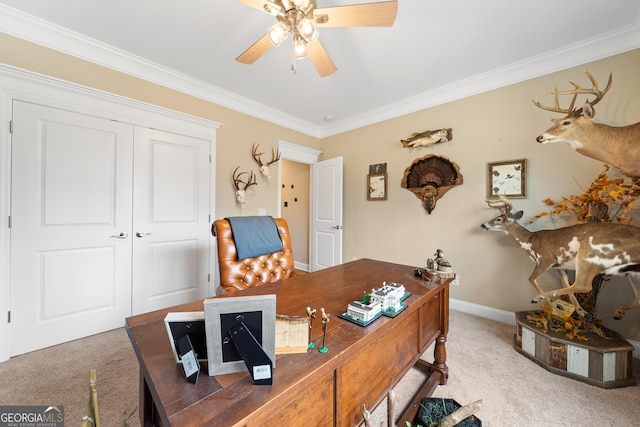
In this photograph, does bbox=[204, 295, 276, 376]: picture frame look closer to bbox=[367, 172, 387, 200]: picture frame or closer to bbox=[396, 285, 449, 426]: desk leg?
bbox=[396, 285, 449, 426]: desk leg

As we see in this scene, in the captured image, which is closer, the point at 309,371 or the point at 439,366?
the point at 309,371

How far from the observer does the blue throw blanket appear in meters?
1.77

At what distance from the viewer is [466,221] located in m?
2.71

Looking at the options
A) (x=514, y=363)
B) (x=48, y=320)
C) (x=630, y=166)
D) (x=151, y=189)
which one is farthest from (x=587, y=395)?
(x=48, y=320)

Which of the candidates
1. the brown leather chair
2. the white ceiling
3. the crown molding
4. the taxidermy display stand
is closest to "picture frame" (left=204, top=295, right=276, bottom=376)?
the brown leather chair

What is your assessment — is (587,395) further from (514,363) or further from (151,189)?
(151,189)

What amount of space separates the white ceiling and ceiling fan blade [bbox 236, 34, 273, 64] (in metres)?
0.36

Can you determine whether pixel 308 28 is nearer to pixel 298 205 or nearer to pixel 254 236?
pixel 254 236

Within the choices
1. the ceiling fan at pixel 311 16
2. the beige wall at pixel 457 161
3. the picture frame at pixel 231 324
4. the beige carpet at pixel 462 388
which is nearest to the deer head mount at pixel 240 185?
the beige wall at pixel 457 161

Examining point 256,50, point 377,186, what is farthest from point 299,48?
point 377,186

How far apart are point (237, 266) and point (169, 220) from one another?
1.40 meters

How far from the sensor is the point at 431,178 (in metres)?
2.96

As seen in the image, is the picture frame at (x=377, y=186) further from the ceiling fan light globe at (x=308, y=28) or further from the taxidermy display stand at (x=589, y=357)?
the ceiling fan light globe at (x=308, y=28)

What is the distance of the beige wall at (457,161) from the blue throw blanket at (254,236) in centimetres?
133
